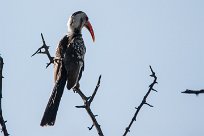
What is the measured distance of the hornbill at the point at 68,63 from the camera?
4.97 metres

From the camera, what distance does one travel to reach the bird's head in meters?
7.45

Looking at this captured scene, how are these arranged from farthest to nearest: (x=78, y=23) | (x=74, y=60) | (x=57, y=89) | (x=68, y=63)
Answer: (x=78, y=23)
(x=74, y=60)
(x=68, y=63)
(x=57, y=89)

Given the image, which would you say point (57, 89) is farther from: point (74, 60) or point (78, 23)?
point (78, 23)

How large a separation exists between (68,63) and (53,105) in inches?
45.3

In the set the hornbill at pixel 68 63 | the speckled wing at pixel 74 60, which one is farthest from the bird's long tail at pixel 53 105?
the speckled wing at pixel 74 60

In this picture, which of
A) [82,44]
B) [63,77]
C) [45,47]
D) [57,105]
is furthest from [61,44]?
[45,47]

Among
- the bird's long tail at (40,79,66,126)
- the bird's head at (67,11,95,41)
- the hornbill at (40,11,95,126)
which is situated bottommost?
the bird's long tail at (40,79,66,126)

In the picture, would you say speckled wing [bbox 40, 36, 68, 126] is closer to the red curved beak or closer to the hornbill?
the hornbill

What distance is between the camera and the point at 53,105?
501cm

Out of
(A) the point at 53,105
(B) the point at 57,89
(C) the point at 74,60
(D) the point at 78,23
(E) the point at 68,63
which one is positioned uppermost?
(D) the point at 78,23

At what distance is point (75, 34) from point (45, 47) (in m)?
3.31

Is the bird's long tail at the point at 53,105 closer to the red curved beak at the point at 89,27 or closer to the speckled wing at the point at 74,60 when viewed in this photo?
the speckled wing at the point at 74,60

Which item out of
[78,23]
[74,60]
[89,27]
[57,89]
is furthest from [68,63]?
[89,27]

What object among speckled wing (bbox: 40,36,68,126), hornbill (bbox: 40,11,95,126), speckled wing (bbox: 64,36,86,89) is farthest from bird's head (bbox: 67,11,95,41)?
speckled wing (bbox: 40,36,68,126)
